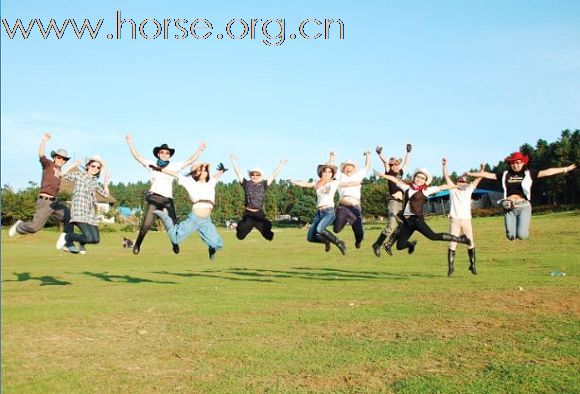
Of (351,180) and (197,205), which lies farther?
(351,180)

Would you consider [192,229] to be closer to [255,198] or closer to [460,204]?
[255,198]

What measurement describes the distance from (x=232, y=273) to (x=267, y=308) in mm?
11596

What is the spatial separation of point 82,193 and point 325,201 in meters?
6.19

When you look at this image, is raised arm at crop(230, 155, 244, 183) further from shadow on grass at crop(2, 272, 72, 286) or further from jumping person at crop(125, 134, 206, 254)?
shadow on grass at crop(2, 272, 72, 286)

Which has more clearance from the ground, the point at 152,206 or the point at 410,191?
the point at 410,191

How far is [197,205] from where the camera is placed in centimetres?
1441

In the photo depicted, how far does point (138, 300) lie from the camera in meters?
17.7

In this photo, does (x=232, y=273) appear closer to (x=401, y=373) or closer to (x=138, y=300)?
(x=138, y=300)

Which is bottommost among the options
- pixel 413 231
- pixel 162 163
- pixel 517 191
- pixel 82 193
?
pixel 413 231

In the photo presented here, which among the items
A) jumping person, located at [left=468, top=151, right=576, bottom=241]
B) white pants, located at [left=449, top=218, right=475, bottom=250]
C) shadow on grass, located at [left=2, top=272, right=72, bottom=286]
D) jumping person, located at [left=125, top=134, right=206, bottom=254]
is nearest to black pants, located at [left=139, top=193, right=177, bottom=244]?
jumping person, located at [left=125, top=134, right=206, bottom=254]

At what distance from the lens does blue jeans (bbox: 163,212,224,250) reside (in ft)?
46.2

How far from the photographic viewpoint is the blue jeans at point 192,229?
1408cm

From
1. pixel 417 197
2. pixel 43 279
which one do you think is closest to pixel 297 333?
pixel 417 197

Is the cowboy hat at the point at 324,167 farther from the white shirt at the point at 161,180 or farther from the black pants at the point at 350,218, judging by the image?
the white shirt at the point at 161,180
